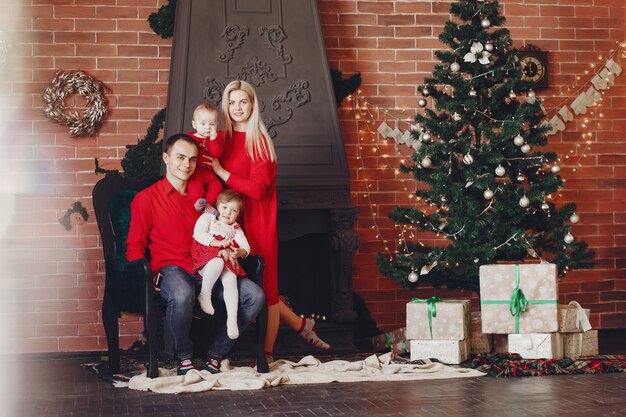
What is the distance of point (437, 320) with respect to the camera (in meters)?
5.24

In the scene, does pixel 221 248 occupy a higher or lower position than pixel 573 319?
higher

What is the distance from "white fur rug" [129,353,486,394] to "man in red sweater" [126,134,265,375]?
0.51 ft

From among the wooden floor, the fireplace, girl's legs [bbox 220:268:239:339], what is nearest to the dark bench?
girl's legs [bbox 220:268:239:339]

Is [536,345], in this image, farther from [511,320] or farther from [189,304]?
[189,304]

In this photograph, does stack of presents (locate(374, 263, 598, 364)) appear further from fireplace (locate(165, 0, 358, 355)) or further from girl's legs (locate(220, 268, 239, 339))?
girl's legs (locate(220, 268, 239, 339))

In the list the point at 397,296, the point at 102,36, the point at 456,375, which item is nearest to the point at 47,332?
the point at 102,36

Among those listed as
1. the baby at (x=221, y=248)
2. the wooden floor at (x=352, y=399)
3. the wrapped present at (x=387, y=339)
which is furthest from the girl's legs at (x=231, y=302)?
the wrapped present at (x=387, y=339)

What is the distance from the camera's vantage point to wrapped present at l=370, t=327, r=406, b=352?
577cm

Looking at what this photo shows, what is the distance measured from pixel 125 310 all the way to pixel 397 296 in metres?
2.19

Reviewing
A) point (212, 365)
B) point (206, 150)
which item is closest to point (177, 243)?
point (206, 150)

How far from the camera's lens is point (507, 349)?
5355mm

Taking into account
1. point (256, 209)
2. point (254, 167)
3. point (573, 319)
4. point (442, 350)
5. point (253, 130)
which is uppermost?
point (253, 130)

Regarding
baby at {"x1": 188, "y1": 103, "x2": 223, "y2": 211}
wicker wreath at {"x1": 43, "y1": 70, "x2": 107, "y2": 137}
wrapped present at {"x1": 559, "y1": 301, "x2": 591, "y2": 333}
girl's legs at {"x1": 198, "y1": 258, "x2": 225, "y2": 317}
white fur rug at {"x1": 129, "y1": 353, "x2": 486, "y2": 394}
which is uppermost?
wicker wreath at {"x1": 43, "y1": 70, "x2": 107, "y2": 137}

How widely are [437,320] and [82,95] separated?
269cm
